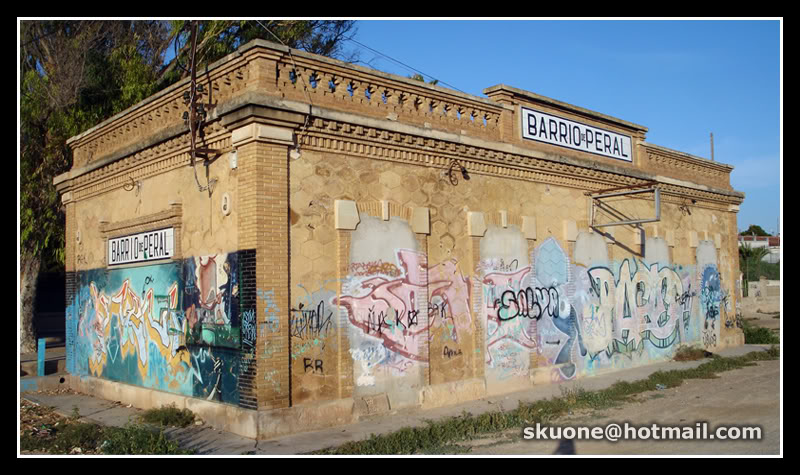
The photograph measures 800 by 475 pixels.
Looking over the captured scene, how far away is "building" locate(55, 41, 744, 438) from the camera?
10984mm

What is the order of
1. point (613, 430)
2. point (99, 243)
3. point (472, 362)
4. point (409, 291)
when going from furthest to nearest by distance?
point (99, 243)
point (472, 362)
point (409, 291)
point (613, 430)

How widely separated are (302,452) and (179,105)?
675 centimetres

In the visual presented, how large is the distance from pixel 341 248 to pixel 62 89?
13516mm

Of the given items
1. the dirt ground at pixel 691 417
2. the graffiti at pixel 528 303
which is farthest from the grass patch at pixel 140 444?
the graffiti at pixel 528 303

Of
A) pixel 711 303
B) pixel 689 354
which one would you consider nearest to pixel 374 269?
pixel 689 354

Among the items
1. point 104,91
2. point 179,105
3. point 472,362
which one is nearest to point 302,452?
point 472,362

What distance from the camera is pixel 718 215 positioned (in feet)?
72.2

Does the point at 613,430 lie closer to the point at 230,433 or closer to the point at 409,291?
the point at 409,291

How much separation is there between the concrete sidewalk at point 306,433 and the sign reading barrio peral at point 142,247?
9.31ft

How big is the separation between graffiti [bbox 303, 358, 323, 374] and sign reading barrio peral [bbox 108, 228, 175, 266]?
3.55 m

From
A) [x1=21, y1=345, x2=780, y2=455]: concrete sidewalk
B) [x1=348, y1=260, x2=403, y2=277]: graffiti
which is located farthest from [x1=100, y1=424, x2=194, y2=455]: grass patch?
[x1=348, y1=260, x2=403, y2=277]: graffiti

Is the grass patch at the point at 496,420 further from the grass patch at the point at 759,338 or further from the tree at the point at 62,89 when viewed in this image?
the tree at the point at 62,89
